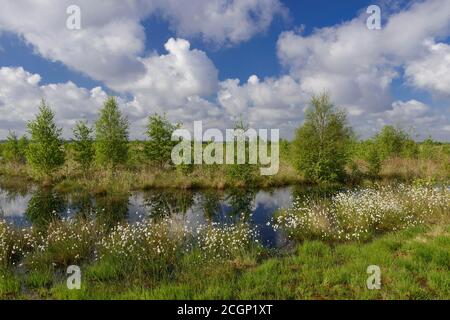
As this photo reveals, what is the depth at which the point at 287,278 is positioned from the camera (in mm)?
6941

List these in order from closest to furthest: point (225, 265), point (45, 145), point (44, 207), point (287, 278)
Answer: point (287, 278), point (225, 265), point (44, 207), point (45, 145)

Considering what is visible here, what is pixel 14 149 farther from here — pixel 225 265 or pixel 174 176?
pixel 225 265

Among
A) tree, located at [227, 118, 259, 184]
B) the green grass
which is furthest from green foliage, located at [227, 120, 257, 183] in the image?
the green grass

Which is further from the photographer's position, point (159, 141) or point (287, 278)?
point (159, 141)

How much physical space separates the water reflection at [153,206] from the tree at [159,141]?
14.4 ft

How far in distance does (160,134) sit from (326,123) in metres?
14.8

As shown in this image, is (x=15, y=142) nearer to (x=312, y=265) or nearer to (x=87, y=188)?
(x=87, y=188)

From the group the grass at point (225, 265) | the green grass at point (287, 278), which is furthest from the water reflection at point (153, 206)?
the green grass at point (287, 278)

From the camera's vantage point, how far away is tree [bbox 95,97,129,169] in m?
26.5

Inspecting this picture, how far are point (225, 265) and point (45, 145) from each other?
22890 millimetres

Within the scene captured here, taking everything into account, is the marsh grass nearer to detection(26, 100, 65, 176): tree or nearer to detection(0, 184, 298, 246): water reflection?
detection(0, 184, 298, 246): water reflection

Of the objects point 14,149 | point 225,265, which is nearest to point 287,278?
point 225,265

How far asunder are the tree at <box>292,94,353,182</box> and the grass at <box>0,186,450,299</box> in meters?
14.7
